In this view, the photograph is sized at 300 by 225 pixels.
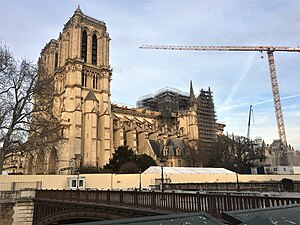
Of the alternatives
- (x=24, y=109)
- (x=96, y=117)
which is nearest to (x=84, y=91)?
(x=96, y=117)

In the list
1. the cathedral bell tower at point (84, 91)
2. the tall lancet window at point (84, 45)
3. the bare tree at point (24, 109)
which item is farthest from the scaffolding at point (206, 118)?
the bare tree at point (24, 109)

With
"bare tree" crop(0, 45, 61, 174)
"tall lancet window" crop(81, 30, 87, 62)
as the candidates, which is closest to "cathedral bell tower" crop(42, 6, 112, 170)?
"tall lancet window" crop(81, 30, 87, 62)

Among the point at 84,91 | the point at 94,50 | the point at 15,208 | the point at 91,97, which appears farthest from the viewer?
the point at 94,50

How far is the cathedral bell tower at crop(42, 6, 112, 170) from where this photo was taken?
51750 millimetres

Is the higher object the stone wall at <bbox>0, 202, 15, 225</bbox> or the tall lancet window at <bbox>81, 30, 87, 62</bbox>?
the tall lancet window at <bbox>81, 30, 87, 62</bbox>

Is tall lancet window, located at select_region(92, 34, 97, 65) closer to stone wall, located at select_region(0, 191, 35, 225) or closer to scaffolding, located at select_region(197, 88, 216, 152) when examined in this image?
→ scaffolding, located at select_region(197, 88, 216, 152)

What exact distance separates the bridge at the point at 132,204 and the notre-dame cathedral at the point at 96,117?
2697 centimetres

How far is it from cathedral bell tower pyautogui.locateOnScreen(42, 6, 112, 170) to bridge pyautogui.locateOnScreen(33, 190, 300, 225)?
103 feet

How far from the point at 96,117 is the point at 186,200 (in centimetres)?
4673

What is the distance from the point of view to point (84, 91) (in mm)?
56812

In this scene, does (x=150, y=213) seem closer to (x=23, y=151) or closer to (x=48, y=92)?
(x=23, y=151)

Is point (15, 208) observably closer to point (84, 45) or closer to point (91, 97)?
point (91, 97)

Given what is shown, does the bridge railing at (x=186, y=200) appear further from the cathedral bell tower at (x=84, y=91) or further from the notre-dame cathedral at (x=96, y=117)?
the cathedral bell tower at (x=84, y=91)

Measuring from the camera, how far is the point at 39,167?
5466 centimetres
